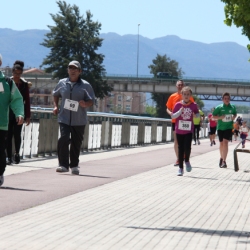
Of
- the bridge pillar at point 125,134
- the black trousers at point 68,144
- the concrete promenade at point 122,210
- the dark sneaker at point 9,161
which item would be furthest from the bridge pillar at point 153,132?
the black trousers at point 68,144

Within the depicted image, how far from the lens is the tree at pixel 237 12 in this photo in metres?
10.4

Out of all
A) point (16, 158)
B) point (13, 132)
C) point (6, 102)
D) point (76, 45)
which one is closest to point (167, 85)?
point (76, 45)

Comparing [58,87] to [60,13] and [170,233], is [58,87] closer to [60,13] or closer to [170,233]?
[170,233]

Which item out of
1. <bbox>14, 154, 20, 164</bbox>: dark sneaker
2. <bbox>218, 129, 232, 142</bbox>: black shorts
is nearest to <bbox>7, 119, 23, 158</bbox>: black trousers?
<bbox>14, 154, 20, 164</bbox>: dark sneaker

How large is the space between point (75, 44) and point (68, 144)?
91.0m

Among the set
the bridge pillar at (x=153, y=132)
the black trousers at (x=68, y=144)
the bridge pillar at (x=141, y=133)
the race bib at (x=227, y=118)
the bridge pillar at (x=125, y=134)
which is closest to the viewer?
the black trousers at (x=68, y=144)

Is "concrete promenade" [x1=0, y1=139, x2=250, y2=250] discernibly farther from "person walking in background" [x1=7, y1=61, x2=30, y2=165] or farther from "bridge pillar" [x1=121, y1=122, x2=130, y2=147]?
"bridge pillar" [x1=121, y1=122, x2=130, y2=147]

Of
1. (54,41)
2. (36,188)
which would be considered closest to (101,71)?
(54,41)

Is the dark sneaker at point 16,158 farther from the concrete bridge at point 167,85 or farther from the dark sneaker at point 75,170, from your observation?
the concrete bridge at point 167,85

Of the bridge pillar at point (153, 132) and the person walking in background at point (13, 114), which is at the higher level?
the person walking in background at point (13, 114)

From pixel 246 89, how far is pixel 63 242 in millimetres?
119646

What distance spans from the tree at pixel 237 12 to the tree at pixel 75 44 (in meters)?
93.9

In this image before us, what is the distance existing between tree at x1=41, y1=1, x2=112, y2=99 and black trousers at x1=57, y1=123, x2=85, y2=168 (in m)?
89.4

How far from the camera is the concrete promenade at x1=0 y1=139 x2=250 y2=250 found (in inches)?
304
